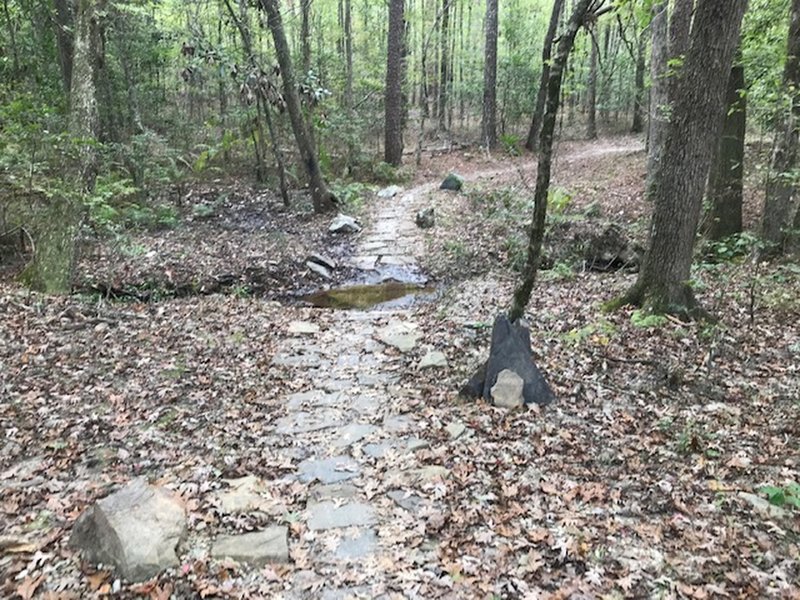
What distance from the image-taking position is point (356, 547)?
3.67 m

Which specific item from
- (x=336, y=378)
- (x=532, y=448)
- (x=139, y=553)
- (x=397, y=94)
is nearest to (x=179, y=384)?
(x=336, y=378)

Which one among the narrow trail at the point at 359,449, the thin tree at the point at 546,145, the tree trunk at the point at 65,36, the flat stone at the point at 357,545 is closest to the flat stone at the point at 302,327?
the narrow trail at the point at 359,449

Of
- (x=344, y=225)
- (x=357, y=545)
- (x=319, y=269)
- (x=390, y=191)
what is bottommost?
(x=357, y=545)

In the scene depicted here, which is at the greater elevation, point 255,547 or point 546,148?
point 546,148

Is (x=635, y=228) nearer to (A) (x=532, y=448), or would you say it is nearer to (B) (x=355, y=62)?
(A) (x=532, y=448)

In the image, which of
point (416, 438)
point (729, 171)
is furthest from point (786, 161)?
point (416, 438)

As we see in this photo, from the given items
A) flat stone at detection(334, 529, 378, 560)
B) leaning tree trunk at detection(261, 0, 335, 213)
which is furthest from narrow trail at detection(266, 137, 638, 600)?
leaning tree trunk at detection(261, 0, 335, 213)

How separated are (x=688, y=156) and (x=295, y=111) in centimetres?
984

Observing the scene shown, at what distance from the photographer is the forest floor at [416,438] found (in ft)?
11.0

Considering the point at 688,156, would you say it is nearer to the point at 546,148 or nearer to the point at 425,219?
the point at 546,148

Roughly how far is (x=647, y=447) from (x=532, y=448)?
870mm

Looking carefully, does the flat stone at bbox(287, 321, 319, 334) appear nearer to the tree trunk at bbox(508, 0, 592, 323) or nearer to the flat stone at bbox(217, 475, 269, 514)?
the tree trunk at bbox(508, 0, 592, 323)

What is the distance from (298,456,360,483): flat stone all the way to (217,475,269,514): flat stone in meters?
0.37

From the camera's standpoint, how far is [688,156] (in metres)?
6.13
